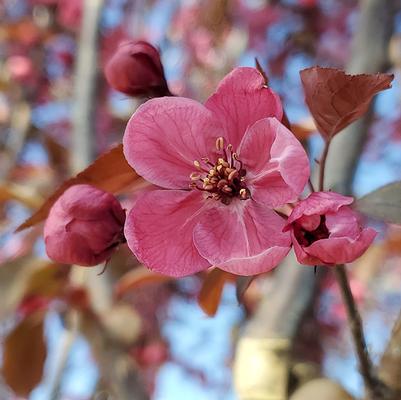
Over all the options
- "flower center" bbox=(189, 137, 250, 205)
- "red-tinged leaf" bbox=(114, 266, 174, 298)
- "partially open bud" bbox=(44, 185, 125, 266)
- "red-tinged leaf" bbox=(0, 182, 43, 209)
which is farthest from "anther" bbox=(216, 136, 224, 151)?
"red-tinged leaf" bbox=(0, 182, 43, 209)

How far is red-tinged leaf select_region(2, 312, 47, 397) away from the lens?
1156 millimetres

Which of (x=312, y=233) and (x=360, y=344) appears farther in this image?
(x=360, y=344)

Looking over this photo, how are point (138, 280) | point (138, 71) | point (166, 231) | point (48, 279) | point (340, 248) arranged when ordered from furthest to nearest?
1. point (48, 279)
2. point (138, 280)
3. point (138, 71)
4. point (166, 231)
5. point (340, 248)

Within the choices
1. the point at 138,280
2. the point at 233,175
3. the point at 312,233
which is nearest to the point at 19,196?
the point at 138,280

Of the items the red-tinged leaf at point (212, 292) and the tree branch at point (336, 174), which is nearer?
the red-tinged leaf at point (212, 292)

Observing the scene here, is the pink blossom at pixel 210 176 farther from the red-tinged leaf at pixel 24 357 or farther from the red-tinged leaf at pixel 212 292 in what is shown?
the red-tinged leaf at pixel 24 357

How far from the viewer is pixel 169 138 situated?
0.58 metres

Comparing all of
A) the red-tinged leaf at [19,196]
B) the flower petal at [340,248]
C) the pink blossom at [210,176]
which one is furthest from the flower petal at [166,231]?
the red-tinged leaf at [19,196]

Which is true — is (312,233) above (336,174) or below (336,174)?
above

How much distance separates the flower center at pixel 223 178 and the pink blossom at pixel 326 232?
109 mm

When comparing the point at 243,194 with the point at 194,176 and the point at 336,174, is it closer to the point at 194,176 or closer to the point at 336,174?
the point at 194,176

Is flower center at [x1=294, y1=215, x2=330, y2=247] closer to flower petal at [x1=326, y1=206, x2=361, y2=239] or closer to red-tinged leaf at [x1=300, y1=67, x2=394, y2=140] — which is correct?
flower petal at [x1=326, y1=206, x2=361, y2=239]

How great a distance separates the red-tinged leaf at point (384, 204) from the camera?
0.59 m

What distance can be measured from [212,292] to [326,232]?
0.24 meters
